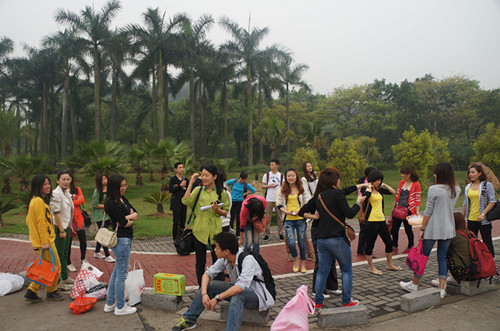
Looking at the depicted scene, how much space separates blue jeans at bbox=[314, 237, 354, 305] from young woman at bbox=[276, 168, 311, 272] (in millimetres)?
1431

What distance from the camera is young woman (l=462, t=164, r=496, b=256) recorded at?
539 cm

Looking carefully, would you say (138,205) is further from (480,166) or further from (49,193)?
(480,166)

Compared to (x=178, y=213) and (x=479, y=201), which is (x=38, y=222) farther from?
(x=479, y=201)

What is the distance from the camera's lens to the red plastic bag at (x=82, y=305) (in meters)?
4.23

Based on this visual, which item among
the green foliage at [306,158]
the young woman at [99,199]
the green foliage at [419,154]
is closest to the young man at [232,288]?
the young woman at [99,199]

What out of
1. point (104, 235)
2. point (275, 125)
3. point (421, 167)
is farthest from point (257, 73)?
point (104, 235)

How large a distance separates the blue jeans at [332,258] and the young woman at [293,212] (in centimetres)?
143

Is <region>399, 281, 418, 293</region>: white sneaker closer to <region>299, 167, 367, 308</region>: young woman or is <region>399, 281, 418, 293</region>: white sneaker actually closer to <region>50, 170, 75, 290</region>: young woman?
→ <region>299, 167, 367, 308</region>: young woman

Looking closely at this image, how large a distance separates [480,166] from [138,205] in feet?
46.6

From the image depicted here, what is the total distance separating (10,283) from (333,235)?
15.1ft

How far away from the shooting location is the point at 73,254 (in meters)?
7.27

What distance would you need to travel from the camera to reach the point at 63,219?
520cm

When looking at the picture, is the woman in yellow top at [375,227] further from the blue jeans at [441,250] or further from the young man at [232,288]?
the young man at [232,288]

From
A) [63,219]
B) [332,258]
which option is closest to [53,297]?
[63,219]
